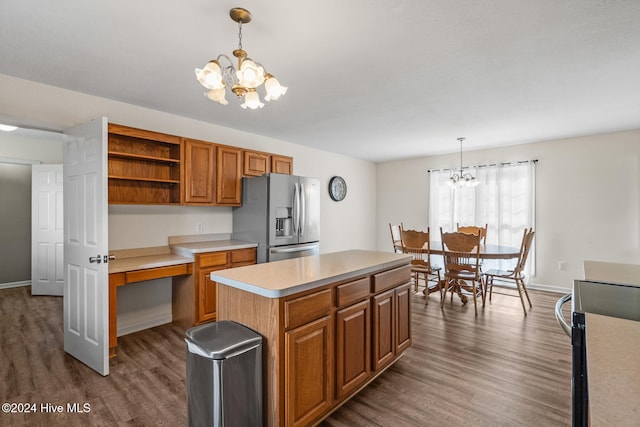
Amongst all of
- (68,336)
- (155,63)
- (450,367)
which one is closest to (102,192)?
(155,63)

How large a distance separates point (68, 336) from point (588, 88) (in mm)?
5181

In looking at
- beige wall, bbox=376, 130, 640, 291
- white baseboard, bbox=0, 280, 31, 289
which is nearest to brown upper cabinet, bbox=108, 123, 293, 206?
white baseboard, bbox=0, 280, 31, 289

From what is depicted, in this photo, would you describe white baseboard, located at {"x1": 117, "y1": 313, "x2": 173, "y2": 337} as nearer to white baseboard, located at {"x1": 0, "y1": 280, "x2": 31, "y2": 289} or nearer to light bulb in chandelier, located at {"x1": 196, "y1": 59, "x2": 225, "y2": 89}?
light bulb in chandelier, located at {"x1": 196, "y1": 59, "x2": 225, "y2": 89}

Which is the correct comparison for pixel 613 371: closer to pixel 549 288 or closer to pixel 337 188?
pixel 549 288

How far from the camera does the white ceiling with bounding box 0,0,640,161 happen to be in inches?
67.2

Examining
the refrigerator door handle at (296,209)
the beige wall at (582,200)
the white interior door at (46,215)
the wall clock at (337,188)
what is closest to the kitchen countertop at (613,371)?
the refrigerator door handle at (296,209)

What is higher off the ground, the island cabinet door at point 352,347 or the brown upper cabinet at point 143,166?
the brown upper cabinet at point 143,166

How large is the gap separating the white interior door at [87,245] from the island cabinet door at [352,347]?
1.85 m

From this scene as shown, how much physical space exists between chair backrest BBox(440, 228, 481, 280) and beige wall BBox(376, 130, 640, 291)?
72.0 inches

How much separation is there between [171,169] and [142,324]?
175 centimetres

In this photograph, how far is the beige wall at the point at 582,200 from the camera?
4199 mm

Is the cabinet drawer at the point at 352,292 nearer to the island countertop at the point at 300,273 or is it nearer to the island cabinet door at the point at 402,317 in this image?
the island countertop at the point at 300,273

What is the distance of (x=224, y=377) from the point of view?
1.40 m

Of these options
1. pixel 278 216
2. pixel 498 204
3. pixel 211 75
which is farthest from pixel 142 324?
pixel 498 204
